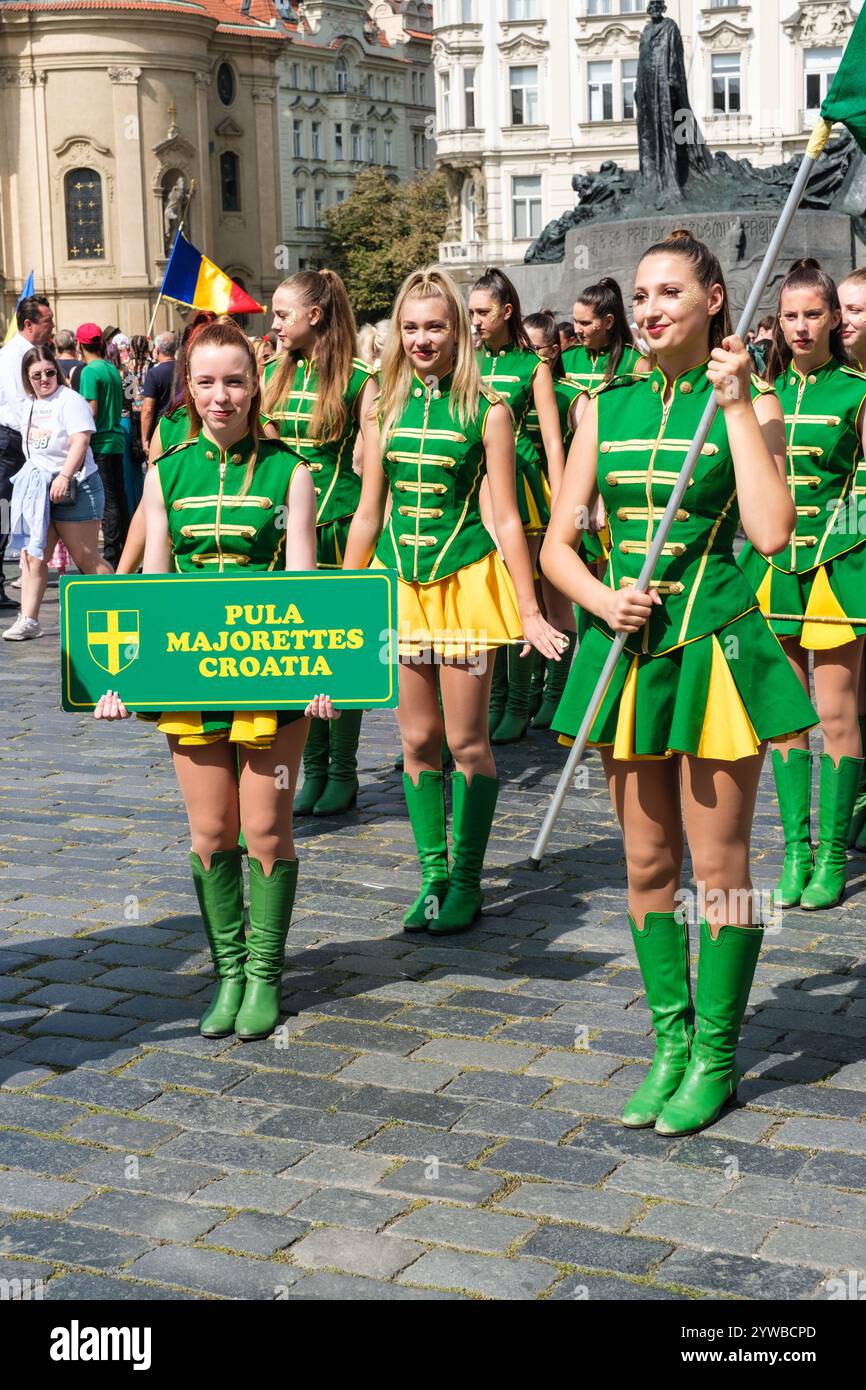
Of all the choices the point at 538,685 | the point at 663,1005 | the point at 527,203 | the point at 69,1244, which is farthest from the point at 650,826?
the point at 527,203

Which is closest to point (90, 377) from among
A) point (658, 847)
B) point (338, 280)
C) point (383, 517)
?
point (338, 280)

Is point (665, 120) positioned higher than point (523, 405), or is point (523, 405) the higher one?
point (665, 120)

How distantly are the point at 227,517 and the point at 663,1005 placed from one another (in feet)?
5.72

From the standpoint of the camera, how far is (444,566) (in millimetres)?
6367

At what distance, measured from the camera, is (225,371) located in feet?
16.7

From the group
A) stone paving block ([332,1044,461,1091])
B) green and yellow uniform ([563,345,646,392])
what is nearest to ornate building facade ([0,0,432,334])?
green and yellow uniform ([563,345,646,392])

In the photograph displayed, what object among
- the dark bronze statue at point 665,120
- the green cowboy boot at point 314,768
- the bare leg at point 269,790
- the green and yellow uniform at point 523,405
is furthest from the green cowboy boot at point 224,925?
the dark bronze statue at point 665,120

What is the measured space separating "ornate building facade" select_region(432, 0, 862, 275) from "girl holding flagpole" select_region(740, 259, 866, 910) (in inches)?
2347

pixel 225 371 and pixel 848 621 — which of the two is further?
pixel 848 621

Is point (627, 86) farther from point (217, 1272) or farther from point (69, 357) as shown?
point (217, 1272)

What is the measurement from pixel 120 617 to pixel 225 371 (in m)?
0.72
